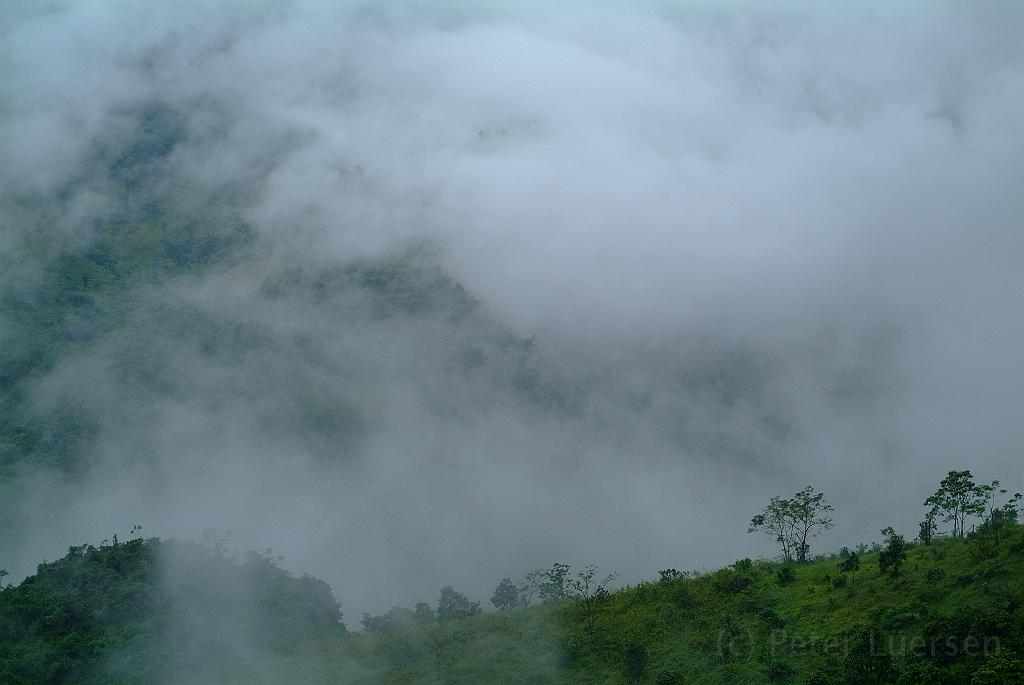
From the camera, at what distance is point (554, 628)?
6034 cm

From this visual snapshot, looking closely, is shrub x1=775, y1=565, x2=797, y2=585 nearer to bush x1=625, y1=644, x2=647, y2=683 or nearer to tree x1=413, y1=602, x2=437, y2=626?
bush x1=625, y1=644, x2=647, y2=683

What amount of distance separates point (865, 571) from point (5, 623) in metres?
63.2

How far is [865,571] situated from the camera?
54000 millimetres

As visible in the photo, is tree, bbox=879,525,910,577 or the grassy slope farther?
tree, bbox=879,525,910,577

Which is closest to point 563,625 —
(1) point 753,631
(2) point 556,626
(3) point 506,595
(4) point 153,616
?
(2) point 556,626

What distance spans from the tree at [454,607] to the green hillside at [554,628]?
Result: 0.97 m

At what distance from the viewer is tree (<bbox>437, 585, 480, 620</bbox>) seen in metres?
75.6

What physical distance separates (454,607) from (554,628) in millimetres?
25685

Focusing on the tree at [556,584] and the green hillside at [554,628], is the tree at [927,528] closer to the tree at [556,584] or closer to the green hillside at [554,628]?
the green hillside at [554,628]

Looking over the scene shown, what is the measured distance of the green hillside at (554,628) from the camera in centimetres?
4441

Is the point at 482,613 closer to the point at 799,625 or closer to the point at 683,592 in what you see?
the point at 683,592

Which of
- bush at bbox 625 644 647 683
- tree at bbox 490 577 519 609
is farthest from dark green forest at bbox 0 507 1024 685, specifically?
tree at bbox 490 577 519 609

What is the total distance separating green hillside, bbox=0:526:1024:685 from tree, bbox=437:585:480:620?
3.18ft

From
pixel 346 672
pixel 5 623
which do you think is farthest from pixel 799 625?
pixel 5 623
